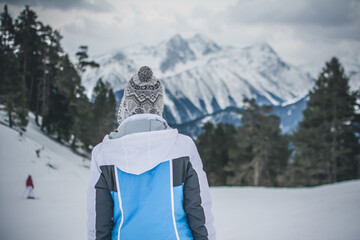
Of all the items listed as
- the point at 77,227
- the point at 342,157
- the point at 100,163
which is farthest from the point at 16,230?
the point at 342,157

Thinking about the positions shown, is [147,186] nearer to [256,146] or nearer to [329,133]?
[329,133]

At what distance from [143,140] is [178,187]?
1.21ft

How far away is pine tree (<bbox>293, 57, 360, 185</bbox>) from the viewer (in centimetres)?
2123

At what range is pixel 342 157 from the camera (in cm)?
2116

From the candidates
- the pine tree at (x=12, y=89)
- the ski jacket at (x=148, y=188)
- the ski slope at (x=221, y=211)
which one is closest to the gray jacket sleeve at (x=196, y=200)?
the ski jacket at (x=148, y=188)

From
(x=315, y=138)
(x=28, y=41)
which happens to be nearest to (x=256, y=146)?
(x=315, y=138)

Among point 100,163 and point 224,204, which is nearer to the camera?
point 100,163

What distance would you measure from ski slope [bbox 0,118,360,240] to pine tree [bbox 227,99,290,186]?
10063 mm

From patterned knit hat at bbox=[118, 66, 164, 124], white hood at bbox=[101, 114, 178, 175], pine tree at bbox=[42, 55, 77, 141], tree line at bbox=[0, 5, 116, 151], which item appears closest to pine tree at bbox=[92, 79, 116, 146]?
tree line at bbox=[0, 5, 116, 151]

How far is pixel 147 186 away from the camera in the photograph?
1.66 metres

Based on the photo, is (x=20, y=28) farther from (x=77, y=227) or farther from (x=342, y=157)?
(x=342, y=157)

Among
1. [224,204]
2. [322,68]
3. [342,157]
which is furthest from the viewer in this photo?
[322,68]

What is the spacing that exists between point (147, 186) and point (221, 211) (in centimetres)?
963

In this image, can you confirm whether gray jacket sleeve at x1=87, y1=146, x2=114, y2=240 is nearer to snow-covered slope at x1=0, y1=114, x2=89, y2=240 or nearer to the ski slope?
the ski slope
